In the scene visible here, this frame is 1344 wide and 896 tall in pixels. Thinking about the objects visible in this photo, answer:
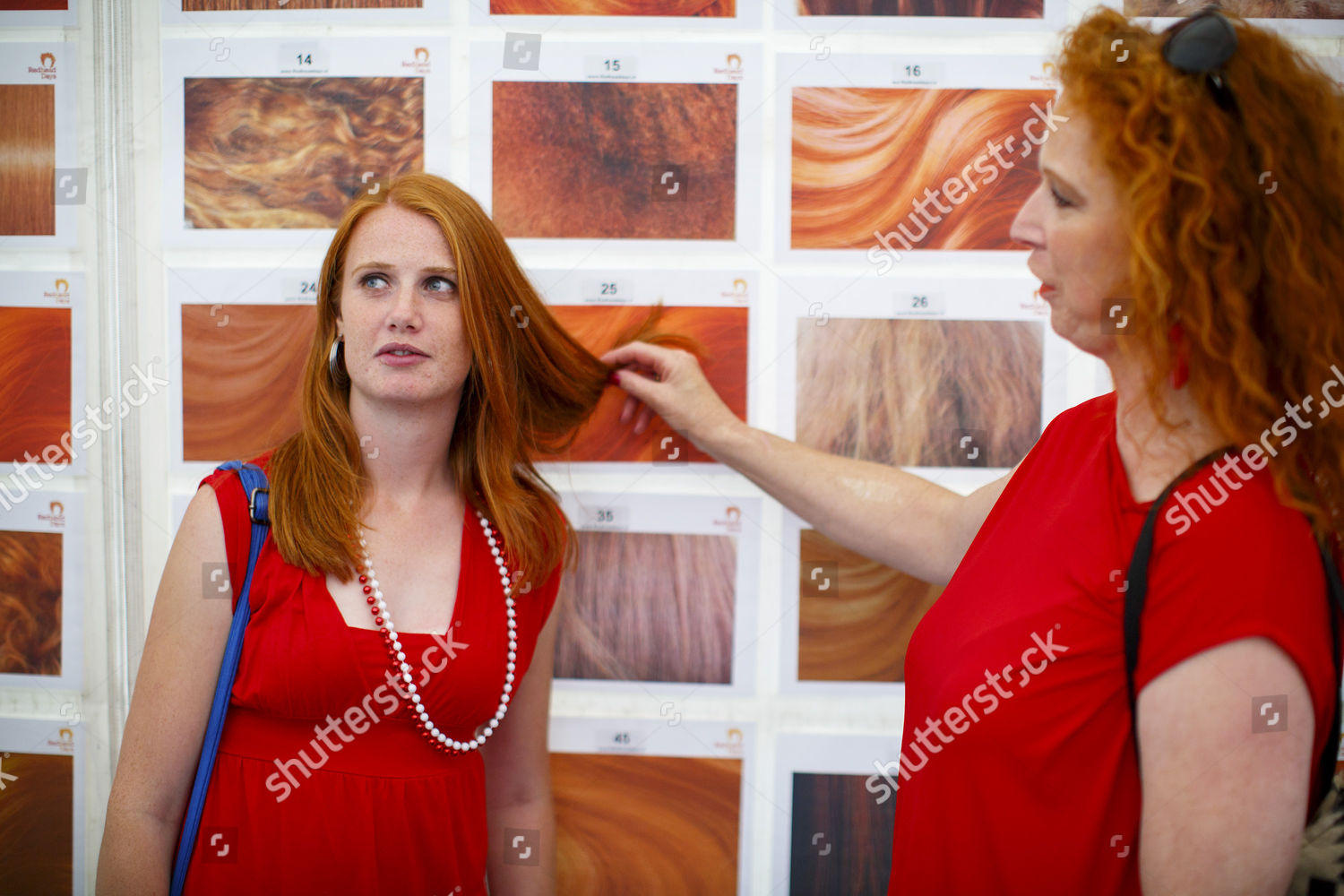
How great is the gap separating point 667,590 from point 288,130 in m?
1.25

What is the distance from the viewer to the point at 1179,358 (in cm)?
112

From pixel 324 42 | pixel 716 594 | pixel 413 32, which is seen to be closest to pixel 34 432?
pixel 324 42

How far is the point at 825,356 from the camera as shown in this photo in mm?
1843

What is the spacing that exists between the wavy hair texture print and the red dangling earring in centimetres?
113

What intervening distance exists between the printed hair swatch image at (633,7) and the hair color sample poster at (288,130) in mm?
232

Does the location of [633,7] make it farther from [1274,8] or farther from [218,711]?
[218,711]

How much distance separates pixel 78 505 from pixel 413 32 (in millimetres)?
1235

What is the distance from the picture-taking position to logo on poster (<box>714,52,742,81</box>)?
1804mm

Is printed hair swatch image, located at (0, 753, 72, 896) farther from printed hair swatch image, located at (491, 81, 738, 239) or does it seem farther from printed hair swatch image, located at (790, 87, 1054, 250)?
printed hair swatch image, located at (790, 87, 1054, 250)

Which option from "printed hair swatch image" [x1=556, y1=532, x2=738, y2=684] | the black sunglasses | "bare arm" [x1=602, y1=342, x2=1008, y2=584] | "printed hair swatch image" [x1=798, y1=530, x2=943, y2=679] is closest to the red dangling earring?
the black sunglasses

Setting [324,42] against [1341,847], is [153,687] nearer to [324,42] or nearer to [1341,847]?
[324,42]

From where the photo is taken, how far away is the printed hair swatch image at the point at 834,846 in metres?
1.87

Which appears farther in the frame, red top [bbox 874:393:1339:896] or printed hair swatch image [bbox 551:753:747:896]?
printed hair swatch image [bbox 551:753:747:896]

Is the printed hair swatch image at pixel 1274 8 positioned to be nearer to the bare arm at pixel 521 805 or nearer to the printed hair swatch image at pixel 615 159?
the printed hair swatch image at pixel 615 159
